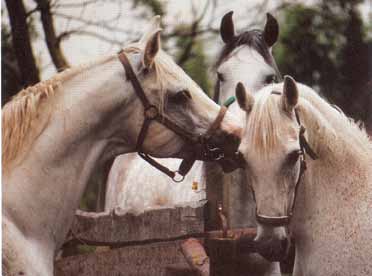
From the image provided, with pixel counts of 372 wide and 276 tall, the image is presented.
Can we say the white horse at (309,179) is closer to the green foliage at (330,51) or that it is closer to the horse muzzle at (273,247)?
the horse muzzle at (273,247)

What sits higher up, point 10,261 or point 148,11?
point 148,11

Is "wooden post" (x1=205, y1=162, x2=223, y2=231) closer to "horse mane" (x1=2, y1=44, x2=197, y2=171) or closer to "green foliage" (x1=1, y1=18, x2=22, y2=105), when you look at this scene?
"horse mane" (x1=2, y1=44, x2=197, y2=171)

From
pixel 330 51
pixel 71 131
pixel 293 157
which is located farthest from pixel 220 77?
pixel 71 131

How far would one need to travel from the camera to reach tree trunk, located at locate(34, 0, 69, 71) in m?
2.37

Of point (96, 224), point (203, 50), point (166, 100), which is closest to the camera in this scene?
point (166, 100)

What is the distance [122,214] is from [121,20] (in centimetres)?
81

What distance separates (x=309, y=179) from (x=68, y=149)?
78 cm

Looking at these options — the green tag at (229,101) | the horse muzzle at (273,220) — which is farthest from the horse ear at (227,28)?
the horse muzzle at (273,220)

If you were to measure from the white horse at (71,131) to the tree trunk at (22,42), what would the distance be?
2.06 feet

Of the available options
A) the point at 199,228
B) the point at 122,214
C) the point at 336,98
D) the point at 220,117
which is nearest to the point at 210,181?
the point at 199,228

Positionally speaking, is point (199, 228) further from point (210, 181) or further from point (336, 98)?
point (336, 98)

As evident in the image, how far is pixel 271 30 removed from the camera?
7.93 feet

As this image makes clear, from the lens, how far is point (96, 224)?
7.30 feet

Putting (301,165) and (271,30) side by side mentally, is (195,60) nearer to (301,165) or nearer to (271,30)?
(271,30)
